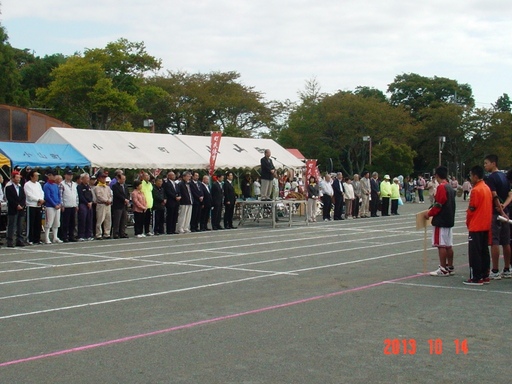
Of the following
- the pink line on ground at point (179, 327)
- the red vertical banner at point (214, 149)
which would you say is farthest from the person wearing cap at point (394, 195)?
the pink line on ground at point (179, 327)

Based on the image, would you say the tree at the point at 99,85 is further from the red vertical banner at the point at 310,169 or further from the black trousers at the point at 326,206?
the black trousers at the point at 326,206

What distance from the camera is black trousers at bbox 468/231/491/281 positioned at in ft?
39.2

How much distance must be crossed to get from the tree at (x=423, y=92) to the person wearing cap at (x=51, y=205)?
7418 cm

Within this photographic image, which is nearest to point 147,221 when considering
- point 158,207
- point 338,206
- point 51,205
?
point 158,207

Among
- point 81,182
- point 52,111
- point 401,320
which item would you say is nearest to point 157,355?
point 401,320

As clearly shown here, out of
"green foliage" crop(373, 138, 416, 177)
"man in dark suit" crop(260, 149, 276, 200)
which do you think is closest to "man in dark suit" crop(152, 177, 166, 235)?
"man in dark suit" crop(260, 149, 276, 200)

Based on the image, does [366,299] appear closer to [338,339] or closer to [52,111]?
[338,339]

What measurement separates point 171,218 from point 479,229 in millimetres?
13969

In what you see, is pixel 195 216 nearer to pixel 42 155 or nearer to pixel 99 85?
pixel 42 155

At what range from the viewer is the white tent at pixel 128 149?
25078 mm

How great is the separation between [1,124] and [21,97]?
27.3 meters

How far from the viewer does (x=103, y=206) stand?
2227 cm

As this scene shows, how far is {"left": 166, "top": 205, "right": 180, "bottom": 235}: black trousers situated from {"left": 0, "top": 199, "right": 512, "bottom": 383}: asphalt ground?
7.30m

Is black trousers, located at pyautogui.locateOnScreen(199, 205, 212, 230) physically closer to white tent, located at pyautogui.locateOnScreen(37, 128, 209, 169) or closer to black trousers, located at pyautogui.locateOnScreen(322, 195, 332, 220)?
white tent, located at pyautogui.locateOnScreen(37, 128, 209, 169)
